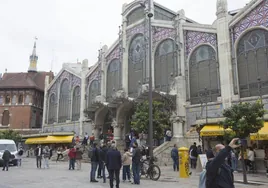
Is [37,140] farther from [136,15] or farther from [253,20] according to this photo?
[253,20]

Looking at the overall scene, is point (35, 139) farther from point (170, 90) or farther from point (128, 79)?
point (170, 90)

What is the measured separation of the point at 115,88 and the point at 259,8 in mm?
16858

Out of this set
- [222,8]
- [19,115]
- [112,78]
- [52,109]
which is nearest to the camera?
[222,8]

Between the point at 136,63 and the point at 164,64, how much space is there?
383 cm

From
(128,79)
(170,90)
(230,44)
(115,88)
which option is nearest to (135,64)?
(128,79)

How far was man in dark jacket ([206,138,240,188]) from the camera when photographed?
4.10 m

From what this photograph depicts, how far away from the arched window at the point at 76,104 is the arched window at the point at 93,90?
2147mm

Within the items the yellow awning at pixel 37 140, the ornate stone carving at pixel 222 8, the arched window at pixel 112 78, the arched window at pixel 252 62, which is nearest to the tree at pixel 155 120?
the arched window at pixel 252 62

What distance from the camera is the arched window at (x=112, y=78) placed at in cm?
3170

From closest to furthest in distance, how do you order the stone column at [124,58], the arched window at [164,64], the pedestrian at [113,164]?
the pedestrian at [113,164]
the arched window at [164,64]
the stone column at [124,58]

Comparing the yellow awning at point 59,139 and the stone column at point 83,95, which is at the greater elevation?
the stone column at point 83,95

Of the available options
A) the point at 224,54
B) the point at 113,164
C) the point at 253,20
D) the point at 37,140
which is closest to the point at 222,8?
the point at 253,20

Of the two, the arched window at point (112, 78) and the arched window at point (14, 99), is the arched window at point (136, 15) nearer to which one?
the arched window at point (112, 78)

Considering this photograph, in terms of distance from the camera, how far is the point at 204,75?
78.7 feet
